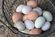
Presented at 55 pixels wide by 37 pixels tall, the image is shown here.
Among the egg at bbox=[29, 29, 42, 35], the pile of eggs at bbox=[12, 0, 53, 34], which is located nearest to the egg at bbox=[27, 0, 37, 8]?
the pile of eggs at bbox=[12, 0, 53, 34]

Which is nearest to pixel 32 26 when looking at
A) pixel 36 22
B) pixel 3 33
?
pixel 36 22

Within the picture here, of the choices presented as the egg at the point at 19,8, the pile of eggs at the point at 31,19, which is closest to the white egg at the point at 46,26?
the pile of eggs at the point at 31,19

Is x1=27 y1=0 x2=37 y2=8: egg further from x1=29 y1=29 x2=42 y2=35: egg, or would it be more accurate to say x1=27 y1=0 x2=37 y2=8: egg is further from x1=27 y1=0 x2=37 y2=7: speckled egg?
x1=29 y1=29 x2=42 y2=35: egg

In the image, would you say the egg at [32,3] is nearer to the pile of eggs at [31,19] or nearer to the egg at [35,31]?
the pile of eggs at [31,19]

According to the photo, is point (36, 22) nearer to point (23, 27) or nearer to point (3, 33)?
point (23, 27)

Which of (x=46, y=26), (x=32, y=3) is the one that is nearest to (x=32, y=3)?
(x=32, y=3)

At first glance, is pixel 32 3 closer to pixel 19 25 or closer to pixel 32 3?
pixel 32 3

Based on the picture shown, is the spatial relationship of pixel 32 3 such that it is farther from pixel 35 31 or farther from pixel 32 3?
pixel 35 31

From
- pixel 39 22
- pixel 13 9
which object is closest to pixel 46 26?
pixel 39 22
